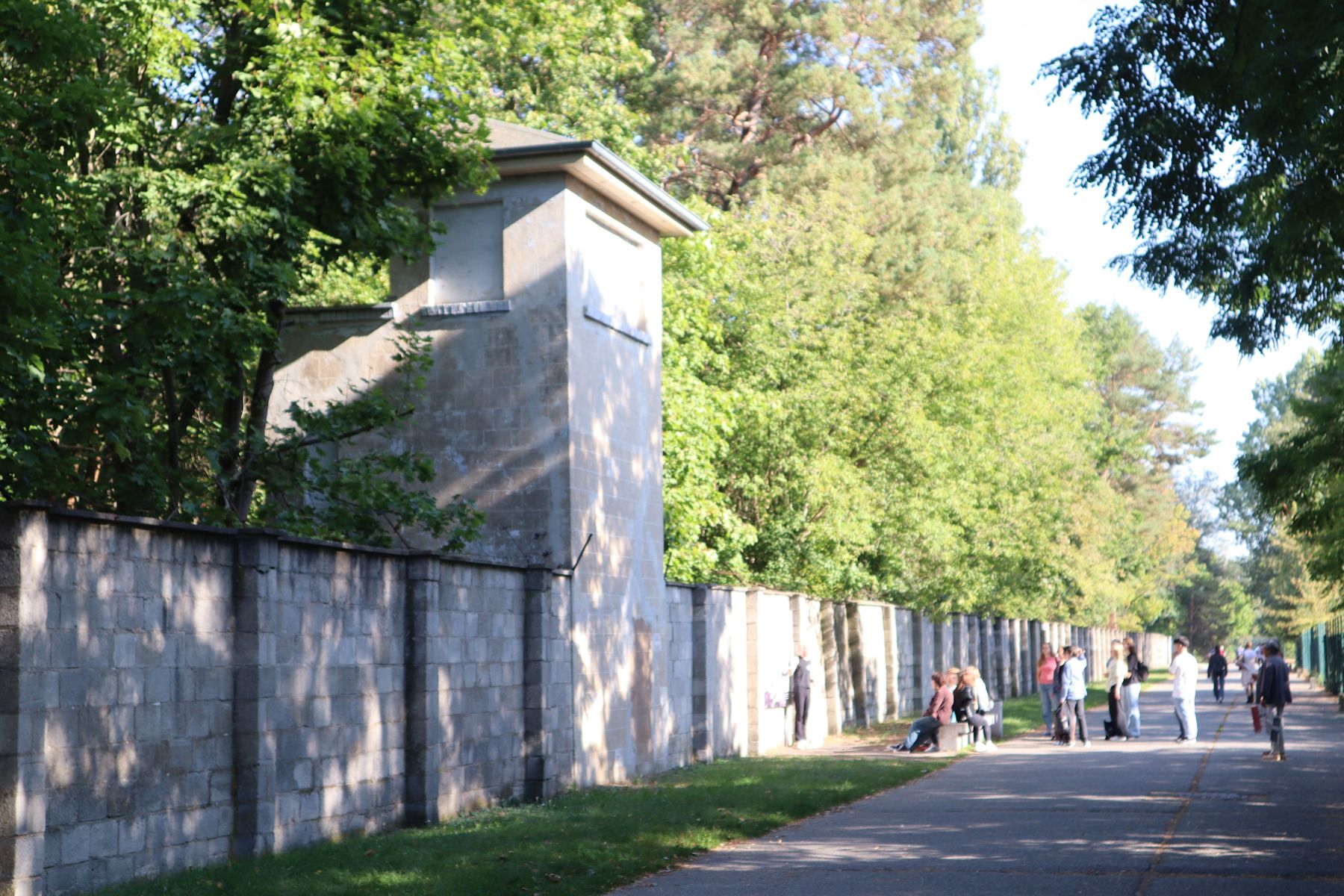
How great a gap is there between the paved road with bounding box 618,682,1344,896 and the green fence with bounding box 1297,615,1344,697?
2368 cm

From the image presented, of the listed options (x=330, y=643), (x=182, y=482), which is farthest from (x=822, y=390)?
(x=330, y=643)

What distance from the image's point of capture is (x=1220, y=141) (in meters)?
11.9

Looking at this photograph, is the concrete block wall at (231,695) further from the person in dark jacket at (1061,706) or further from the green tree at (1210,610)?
the green tree at (1210,610)

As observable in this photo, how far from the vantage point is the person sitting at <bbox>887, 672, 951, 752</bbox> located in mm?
24672

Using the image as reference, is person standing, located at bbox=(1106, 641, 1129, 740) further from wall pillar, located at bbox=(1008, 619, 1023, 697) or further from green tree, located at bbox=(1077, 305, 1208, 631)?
green tree, located at bbox=(1077, 305, 1208, 631)

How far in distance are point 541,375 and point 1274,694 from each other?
470 inches

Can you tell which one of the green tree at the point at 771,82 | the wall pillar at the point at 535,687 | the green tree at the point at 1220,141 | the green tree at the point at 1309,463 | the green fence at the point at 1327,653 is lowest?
the green fence at the point at 1327,653

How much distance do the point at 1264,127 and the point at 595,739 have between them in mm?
10726

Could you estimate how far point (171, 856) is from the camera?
10.4 metres

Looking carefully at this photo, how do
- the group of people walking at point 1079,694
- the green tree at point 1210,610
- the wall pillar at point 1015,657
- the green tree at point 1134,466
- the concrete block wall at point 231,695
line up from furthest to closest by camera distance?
1. the green tree at point 1210,610
2. the green tree at point 1134,466
3. the wall pillar at point 1015,657
4. the group of people walking at point 1079,694
5. the concrete block wall at point 231,695

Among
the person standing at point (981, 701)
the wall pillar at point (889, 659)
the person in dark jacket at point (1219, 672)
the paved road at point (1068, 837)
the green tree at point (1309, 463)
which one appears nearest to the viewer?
the paved road at point (1068, 837)

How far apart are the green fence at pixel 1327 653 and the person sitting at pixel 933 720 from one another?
1984 centimetres

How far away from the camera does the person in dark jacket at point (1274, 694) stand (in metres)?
22.0

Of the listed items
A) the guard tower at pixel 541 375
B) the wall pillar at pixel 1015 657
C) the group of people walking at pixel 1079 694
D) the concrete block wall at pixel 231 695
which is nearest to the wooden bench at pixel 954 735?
the group of people walking at pixel 1079 694
